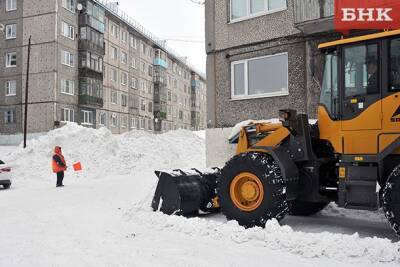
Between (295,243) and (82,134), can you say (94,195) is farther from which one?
(82,134)

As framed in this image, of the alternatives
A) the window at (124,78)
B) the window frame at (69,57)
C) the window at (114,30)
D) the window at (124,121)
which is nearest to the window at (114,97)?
the window at (124,78)

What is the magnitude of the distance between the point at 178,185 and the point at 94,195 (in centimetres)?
540

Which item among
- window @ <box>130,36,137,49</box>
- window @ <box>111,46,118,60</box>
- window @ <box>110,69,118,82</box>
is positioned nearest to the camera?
window @ <box>110,69,118,82</box>

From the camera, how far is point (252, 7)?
15617 mm

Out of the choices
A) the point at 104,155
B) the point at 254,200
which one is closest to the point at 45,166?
the point at 104,155

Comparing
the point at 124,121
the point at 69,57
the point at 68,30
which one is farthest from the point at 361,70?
the point at 124,121

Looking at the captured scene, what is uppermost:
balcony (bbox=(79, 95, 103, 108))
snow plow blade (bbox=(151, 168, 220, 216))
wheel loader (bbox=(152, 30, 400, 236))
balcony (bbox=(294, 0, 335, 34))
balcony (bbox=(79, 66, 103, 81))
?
balcony (bbox=(79, 66, 103, 81))

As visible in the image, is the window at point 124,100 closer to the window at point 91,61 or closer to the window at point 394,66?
the window at point 91,61

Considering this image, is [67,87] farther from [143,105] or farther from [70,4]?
[143,105]

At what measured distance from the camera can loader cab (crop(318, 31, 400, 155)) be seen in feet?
21.4

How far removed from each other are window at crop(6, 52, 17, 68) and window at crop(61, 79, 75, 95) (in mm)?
4890

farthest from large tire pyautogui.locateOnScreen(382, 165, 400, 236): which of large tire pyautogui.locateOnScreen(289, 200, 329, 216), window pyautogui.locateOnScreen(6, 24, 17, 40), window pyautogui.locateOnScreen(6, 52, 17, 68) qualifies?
window pyautogui.locateOnScreen(6, 24, 17, 40)

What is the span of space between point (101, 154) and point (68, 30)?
20.7 metres

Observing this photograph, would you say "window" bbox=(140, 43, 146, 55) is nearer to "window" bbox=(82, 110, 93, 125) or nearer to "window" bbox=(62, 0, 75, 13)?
"window" bbox=(62, 0, 75, 13)
